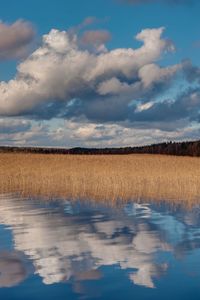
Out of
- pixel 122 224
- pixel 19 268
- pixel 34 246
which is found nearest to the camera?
pixel 19 268

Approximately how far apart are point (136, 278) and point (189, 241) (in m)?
3.92

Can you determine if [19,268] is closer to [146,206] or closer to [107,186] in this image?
[146,206]

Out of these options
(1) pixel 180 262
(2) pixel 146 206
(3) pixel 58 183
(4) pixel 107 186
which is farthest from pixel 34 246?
(3) pixel 58 183

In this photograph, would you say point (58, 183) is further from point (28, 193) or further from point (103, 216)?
point (103, 216)

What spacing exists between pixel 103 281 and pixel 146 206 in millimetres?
12328

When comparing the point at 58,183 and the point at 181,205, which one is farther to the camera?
the point at 58,183

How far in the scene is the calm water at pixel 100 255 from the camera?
855cm

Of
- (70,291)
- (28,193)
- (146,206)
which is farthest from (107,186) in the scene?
(70,291)

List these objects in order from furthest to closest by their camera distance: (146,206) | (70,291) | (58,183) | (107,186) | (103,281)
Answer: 1. (58,183)
2. (107,186)
3. (146,206)
4. (103,281)
5. (70,291)

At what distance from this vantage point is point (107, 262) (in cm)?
1040

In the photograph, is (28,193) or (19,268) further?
(28,193)

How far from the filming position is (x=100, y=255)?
11.2 metres

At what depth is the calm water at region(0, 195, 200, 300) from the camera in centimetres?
855

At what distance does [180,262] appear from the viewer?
1045 cm
